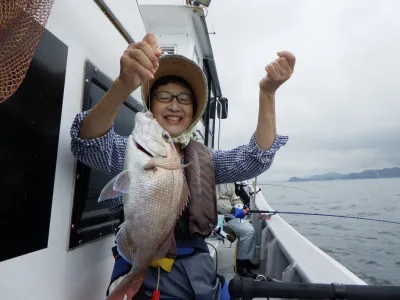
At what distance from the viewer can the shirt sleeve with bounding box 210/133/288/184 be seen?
7.49 ft

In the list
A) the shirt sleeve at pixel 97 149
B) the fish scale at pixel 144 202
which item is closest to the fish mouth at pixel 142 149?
the fish scale at pixel 144 202

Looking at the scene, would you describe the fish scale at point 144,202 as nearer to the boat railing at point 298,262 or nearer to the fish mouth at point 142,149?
the fish mouth at point 142,149

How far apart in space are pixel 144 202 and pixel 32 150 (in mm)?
541

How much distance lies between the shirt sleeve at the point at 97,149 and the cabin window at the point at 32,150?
96mm

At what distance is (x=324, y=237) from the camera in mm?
12586

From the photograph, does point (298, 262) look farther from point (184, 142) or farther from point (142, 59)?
point (142, 59)

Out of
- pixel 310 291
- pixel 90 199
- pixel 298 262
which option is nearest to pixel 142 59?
pixel 90 199

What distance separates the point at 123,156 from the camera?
2.00 m

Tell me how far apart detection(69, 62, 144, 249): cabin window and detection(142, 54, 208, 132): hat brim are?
0.37 m

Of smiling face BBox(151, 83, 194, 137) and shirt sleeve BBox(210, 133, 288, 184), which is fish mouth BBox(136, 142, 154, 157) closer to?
smiling face BBox(151, 83, 194, 137)

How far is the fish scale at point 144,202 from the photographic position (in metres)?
1.52

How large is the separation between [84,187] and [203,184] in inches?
30.1

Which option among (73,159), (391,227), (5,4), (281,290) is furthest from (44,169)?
(391,227)

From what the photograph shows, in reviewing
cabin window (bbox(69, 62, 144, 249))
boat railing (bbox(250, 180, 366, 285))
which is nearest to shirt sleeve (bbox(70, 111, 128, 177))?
cabin window (bbox(69, 62, 144, 249))
